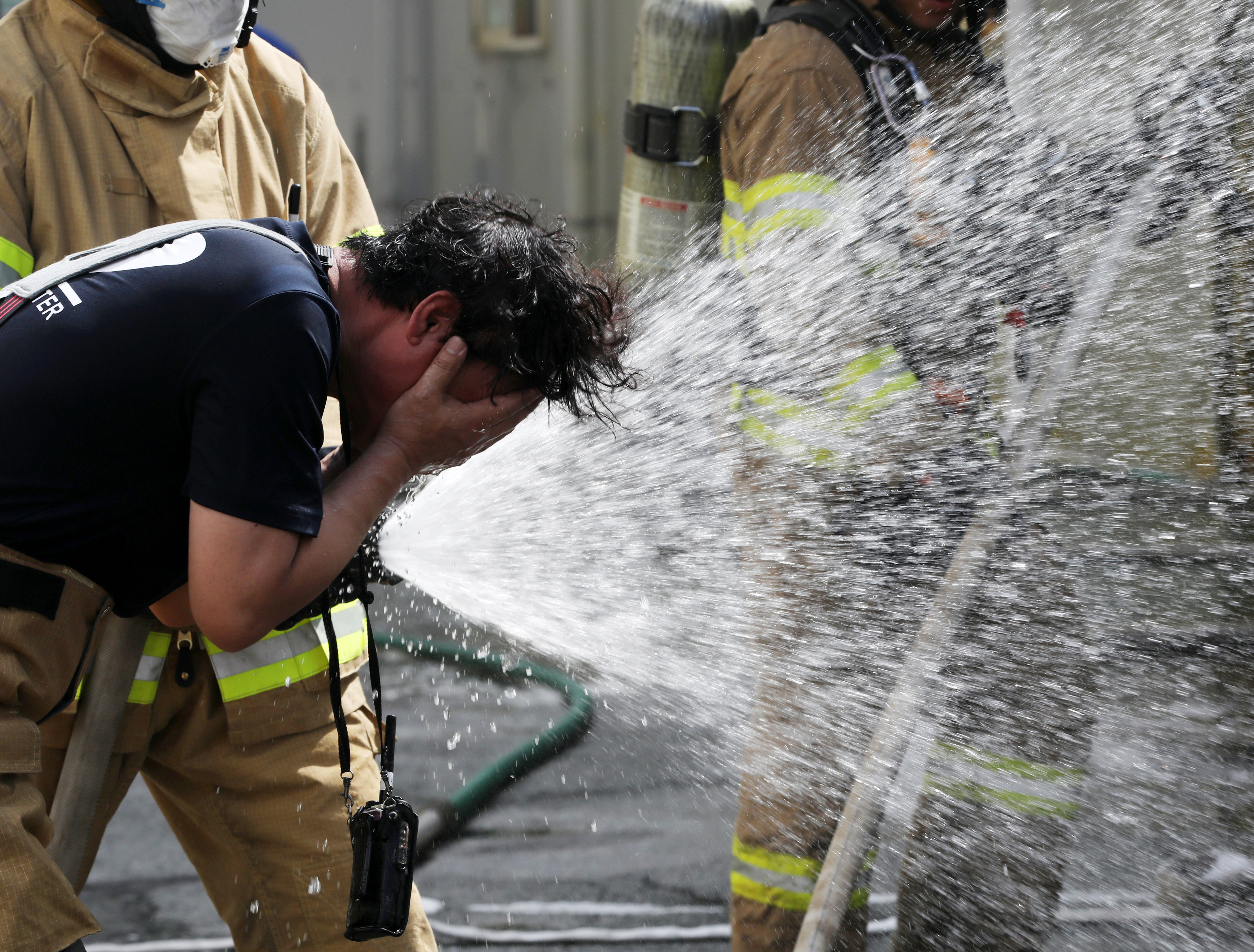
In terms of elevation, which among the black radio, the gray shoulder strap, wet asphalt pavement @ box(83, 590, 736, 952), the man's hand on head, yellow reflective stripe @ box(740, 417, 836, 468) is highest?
the gray shoulder strap

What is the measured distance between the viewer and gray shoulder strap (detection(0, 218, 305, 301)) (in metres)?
1.48

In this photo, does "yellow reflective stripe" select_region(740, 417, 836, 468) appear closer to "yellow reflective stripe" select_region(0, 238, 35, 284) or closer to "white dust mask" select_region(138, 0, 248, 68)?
"white dust mask" select_region(138, 0, 248, 68)

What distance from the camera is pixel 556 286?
1662 mm

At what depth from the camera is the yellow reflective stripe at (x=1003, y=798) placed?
2.38 m

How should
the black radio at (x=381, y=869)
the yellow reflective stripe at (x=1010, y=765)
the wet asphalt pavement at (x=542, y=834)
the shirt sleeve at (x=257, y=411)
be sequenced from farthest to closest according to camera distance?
the wet asphalt pavement at (x=542, y=834)
the yellow reflective stripe at (x=1010, y=765)
the black radio at (x=381, y=869)
the shirt sleeve at (x=257, y=411)

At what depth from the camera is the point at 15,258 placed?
2.00m

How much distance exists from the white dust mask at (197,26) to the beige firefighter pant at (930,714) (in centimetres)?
129

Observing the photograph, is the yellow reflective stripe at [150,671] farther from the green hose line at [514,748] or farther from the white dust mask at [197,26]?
the green hose line at [514,748]

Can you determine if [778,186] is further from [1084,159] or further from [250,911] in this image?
[250,911]

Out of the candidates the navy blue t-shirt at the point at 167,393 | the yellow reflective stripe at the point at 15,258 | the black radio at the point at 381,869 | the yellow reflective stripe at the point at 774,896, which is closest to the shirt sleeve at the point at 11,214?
the yellow reflective stripe at the point at 15,258

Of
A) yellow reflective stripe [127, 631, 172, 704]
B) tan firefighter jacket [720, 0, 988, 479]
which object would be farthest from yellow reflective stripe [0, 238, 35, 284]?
tan firefighter jacket [720, 0, 988, 479]

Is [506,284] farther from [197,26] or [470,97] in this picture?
[470,97]

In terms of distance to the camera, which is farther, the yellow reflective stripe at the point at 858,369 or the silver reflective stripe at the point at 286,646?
the yellow reflective stripe at the point at 858,369

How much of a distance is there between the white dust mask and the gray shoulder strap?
696mm
